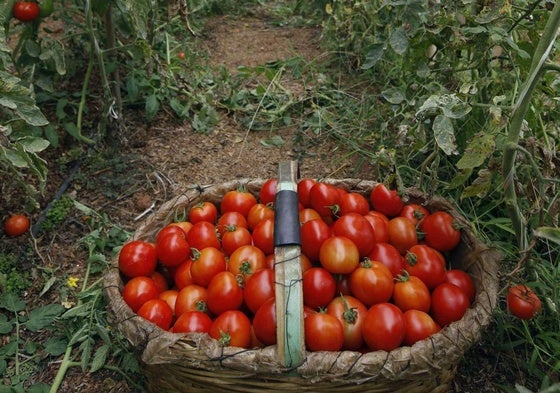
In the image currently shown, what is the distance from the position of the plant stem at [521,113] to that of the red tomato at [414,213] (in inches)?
10.1

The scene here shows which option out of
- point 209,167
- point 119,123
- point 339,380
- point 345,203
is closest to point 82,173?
point 119,123

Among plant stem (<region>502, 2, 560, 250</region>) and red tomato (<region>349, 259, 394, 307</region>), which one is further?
red tomato (<region>349, 259, 394, 307</region>)

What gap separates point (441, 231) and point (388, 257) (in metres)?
0.19

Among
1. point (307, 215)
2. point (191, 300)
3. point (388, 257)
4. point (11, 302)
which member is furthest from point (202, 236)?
point (11, 302)

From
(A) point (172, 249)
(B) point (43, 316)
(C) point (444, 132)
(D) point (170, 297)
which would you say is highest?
(C) point (444, 132)

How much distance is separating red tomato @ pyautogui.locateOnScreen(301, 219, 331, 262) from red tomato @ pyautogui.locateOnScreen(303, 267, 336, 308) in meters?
0.09

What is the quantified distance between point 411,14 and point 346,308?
89 centimetres

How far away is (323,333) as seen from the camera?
4.11ft

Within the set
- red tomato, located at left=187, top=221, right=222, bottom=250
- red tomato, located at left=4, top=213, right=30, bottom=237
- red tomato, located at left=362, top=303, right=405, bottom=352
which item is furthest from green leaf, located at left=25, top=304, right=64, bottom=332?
red tomato, located at left=362, top=303, right=405, bottom=352

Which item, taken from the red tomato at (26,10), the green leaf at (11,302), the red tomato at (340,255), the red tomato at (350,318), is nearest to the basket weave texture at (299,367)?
the red tomato at (350,318)

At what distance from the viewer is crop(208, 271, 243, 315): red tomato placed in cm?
139

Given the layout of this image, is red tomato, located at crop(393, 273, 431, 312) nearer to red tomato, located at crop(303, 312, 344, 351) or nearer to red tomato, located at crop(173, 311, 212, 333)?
red tomato, located at crop(303, 312, 344, 351)

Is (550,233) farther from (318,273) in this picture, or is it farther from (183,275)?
(183,275)

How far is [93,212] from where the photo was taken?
82.0 inches
